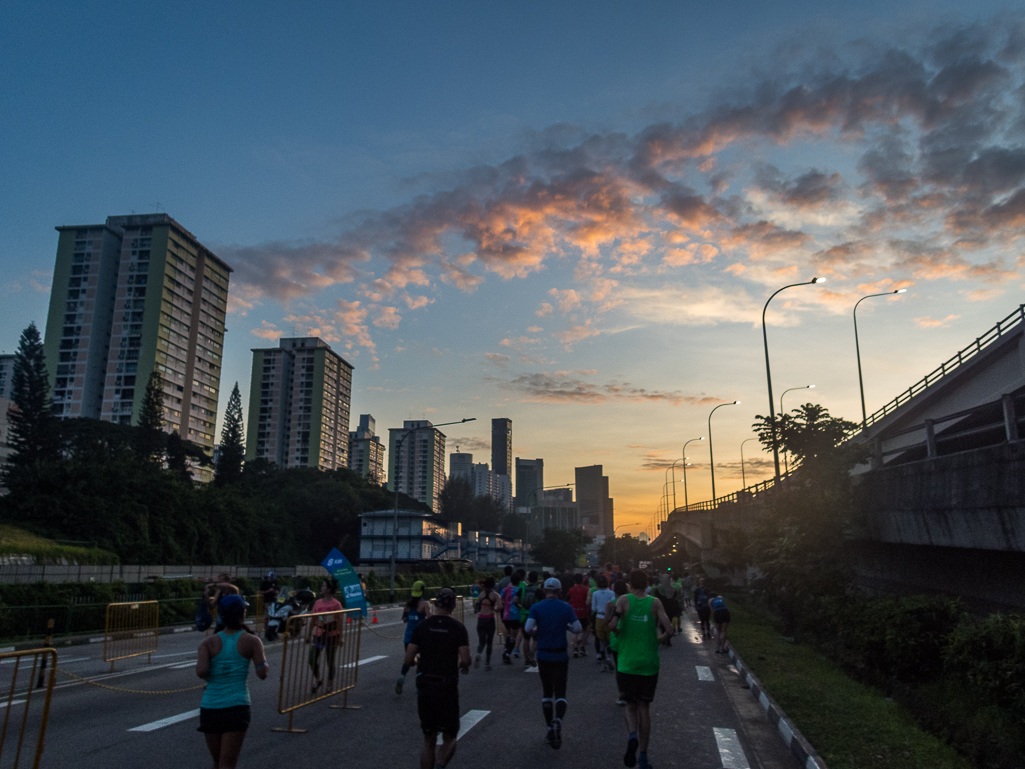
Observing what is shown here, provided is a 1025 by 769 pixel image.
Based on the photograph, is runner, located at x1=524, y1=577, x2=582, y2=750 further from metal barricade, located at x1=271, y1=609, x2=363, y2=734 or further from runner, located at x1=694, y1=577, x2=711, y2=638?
runner, located at x1=694, y1=577, x2=711, y2=638

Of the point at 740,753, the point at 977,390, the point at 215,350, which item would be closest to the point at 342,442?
Result: the point at 215,350

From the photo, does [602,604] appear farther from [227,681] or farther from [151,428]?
[151,428]

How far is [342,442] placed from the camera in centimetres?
17625

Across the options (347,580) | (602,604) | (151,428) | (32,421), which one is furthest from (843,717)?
(151,428)

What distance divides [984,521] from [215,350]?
126060 millimetres

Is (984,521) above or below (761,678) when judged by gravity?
above

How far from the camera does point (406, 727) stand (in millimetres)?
9164

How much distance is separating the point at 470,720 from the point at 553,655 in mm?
1722

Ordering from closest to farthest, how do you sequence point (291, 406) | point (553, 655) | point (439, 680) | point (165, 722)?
1. point (439, 680)
2. point (553, 655)
3. point (165, 722)
4. point (291, 406)

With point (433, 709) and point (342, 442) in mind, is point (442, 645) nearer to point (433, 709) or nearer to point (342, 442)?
point (433, 709)

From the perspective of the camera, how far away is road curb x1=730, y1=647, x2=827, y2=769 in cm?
757

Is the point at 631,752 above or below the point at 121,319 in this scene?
below

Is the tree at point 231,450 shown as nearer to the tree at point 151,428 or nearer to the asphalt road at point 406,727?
the tree at point 151,428

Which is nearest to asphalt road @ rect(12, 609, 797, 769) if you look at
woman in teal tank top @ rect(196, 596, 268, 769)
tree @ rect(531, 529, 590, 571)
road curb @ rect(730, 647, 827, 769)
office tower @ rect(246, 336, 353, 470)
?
road curb @ rect(730, 647, 827, 769)
